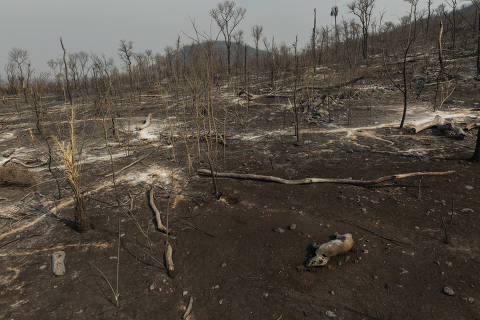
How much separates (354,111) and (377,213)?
762cm

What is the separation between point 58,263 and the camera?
323 centimetres

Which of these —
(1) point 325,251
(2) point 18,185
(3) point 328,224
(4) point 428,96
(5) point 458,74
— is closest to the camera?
(1) point 325,251

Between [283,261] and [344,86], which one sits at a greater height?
[344,86]

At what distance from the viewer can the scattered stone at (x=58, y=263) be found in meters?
3.12

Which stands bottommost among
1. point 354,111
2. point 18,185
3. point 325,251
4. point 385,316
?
point 385,316

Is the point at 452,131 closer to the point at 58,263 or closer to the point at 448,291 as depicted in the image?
the point at 448,291

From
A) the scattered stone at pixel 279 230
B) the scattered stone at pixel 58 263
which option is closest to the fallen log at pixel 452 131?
the scattered stone at pixel 279 230

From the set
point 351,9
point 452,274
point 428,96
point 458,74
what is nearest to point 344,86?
point 428,96

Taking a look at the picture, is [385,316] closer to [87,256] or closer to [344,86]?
[87,256]

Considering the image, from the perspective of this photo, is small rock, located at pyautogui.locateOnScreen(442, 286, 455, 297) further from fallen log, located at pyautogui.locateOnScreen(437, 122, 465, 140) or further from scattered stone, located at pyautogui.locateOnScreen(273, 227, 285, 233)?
fallen log, located at pyautogui.locateOnScreen(437, 122, 465, 140)

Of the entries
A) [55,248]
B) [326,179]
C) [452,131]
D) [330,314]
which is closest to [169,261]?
[55,248]

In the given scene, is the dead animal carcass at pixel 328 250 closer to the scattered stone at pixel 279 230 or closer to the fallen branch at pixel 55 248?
the scattered stone at pixel 279 230

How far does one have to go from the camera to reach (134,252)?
3471mm

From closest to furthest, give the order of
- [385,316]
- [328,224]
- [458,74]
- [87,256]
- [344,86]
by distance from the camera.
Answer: [385,316]
[87,256]
[328,224]
[458,74]
[344,86]
